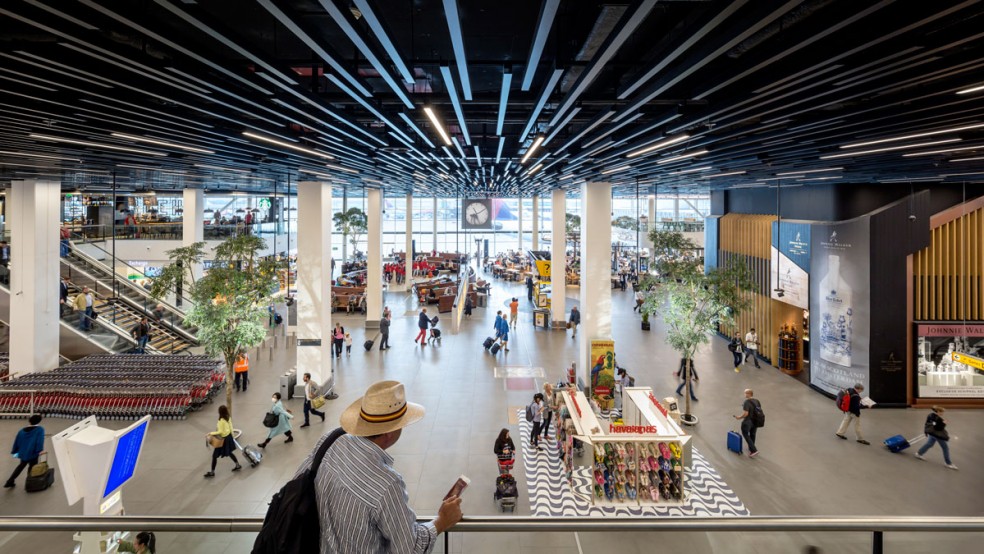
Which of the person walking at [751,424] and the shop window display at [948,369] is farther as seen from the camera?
the shop window display at [948,369]

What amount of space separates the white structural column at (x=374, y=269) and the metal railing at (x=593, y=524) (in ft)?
61.5

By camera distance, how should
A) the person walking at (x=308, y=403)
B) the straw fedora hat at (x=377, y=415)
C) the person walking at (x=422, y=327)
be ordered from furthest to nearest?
the person walking at (x=422, y=327) → the person walking at (x=308, y=403) → the straw fedora hat at (x=377, y=415)

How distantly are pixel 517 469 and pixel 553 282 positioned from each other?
12.0 meters

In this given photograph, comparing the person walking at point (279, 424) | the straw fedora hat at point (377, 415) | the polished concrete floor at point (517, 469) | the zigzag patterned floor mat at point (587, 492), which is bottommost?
the zigzag patterned floor mat at point (587, 492)

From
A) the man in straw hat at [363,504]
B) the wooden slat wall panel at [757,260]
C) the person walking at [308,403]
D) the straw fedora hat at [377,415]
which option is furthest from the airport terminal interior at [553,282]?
the straw fedora hat at [377,415]

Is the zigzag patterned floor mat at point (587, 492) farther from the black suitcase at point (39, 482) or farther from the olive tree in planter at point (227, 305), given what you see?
the black suitcase at point (39, 482)

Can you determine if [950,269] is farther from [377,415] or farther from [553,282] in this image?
[377,415]

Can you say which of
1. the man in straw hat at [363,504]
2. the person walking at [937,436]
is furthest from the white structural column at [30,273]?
the person walking at [937,436]

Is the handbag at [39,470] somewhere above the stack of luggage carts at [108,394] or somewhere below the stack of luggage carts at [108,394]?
below

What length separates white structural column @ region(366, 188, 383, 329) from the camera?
20.6m

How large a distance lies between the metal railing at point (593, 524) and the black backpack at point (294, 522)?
1.19ft

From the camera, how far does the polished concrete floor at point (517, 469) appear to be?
6301mm

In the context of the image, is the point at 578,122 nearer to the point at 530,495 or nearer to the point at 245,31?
the point at 245,31

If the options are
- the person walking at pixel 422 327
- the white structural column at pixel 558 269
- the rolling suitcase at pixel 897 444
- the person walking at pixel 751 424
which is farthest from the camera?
the white structural column at pixel 558 269
